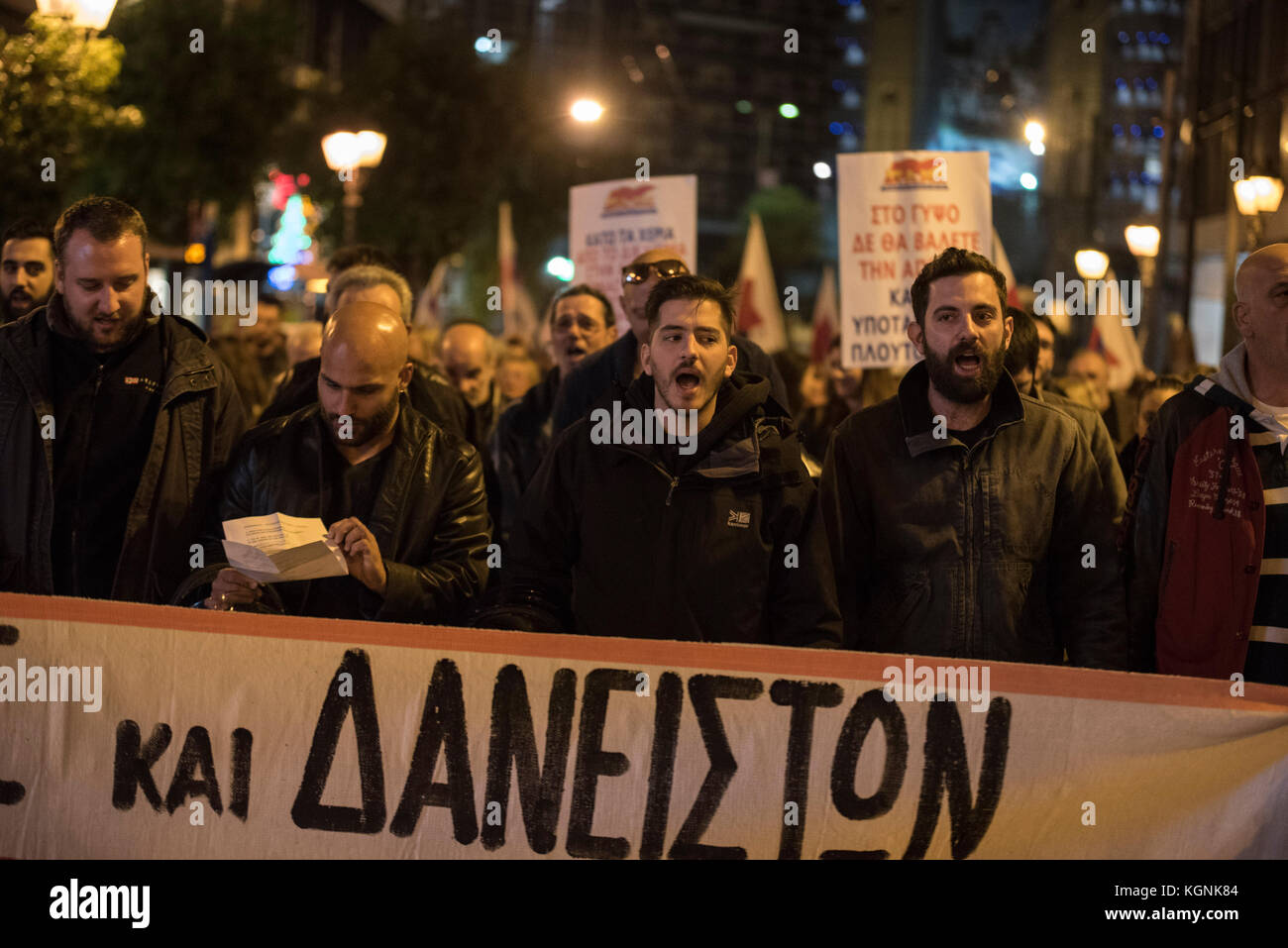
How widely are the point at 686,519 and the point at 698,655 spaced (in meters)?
0.47

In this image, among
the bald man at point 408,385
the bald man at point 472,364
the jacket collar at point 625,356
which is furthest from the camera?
the bald man at point 472,364

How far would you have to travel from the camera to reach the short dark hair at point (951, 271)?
459 centimetres

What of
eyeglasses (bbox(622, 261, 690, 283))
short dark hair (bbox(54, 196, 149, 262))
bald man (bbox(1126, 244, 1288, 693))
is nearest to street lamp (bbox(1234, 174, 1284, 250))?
eyeglasses (bbox(622, 261, 690, 283))

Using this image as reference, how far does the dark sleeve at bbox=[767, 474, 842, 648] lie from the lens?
14.2 feet

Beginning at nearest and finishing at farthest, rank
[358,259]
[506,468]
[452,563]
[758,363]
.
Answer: [452,563] < [758,363] < [358,259] < [506,468]

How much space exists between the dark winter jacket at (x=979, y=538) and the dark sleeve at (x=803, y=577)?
8.9 inches

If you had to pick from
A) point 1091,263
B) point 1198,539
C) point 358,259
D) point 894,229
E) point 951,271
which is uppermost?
point 1091,263

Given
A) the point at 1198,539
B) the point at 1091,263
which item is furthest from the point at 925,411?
the point at 1091,263

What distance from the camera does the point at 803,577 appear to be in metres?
4.35

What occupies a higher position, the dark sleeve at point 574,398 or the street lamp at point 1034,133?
the street lamp at point 1034,133

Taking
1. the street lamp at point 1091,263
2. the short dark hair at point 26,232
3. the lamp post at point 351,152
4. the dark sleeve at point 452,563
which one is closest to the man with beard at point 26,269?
the short dark hair at point 26,232

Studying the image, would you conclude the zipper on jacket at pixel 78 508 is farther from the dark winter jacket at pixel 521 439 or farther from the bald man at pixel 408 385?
the dark winter jacket at pixel 521 439

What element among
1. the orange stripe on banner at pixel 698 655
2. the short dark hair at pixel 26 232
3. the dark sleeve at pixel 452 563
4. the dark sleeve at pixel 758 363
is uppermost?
the short dark hair at pixel 26 232

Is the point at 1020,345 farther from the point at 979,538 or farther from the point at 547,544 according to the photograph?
the point at 547,544
